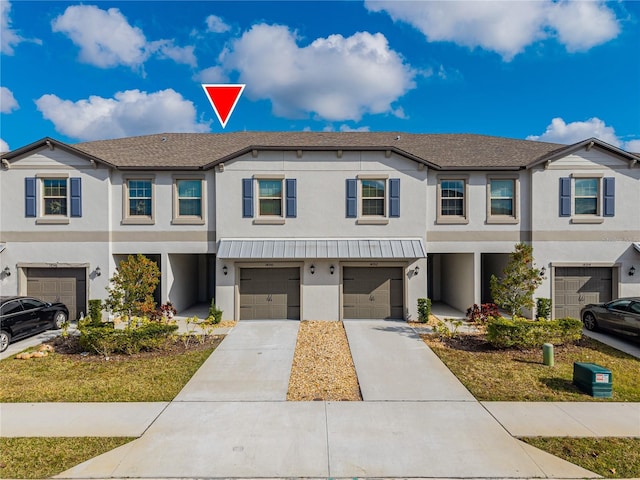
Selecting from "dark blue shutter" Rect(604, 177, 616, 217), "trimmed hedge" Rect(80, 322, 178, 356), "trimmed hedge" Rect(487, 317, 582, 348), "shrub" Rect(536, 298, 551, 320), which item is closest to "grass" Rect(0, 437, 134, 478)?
"trimmed hedge" Rect(80, 322, 178, 356)

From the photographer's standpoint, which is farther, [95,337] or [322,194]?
[322,194]

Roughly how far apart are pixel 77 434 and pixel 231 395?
112 inches

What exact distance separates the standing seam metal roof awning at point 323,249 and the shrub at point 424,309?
6.17 feet

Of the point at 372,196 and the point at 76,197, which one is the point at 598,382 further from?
the point at 76,197

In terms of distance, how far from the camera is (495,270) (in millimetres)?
16250

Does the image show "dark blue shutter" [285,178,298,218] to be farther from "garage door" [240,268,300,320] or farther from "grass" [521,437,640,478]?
"grass" [521,437,640,478]

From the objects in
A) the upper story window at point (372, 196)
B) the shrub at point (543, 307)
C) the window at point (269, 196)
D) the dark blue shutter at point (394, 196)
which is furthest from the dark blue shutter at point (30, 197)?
the shrub at point (543, 307)

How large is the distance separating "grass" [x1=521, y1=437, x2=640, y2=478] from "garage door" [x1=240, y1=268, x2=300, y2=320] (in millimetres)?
9692

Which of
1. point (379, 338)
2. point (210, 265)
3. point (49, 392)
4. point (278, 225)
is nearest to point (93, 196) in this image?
point (210, 265)

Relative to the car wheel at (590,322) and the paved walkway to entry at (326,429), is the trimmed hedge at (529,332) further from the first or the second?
the paved walkway to entry at (326,429)

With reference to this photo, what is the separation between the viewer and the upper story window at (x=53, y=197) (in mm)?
13883

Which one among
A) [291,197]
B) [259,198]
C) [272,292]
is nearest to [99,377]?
[272,292]

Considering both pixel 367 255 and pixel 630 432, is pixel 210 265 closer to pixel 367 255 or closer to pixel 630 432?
pixel 367 255

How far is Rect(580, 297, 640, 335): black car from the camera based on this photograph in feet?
35.7
